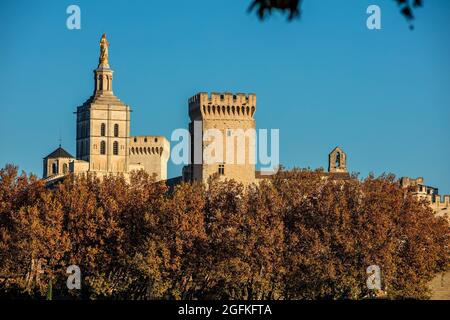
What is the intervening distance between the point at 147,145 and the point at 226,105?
6553cm

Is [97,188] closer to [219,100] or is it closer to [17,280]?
[17,280]

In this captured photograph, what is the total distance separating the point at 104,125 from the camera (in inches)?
7352

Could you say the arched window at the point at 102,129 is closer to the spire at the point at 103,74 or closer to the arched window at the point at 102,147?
the arched window at the point at 102,147

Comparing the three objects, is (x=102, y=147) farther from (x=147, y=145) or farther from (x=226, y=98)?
(x=226, y=98)

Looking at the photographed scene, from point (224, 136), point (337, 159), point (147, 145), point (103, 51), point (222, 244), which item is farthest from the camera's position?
point (147, 145)

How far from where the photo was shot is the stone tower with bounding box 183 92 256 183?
123688 millimetres

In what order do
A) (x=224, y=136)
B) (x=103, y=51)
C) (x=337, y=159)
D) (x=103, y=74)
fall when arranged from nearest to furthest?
(x=224, y=136) < (x=337, y=159) < (x=103, y=51) < (x=103, y=74)

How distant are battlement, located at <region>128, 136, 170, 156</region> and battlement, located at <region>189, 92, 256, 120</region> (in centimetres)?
6335

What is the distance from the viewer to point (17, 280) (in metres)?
92.2

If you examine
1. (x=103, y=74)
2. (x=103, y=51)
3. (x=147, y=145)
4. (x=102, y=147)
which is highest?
(x=103, y=51)

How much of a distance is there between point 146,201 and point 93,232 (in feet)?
18.7

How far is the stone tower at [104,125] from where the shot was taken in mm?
184250

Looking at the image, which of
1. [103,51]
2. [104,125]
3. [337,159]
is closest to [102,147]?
[104,125]
